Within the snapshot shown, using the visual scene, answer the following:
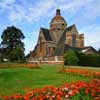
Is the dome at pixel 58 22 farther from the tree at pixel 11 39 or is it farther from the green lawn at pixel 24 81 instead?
the green lawn at pixel 24 81

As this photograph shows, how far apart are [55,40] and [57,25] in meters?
7.62

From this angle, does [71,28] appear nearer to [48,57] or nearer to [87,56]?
[48,57]

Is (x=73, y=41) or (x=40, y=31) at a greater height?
(x=40, y=31)

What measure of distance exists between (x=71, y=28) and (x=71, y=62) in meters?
31.4

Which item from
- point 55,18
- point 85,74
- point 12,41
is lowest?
point 85,74

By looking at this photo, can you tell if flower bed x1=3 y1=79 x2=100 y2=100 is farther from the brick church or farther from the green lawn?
the brick church

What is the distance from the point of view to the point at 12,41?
62844 millimetres

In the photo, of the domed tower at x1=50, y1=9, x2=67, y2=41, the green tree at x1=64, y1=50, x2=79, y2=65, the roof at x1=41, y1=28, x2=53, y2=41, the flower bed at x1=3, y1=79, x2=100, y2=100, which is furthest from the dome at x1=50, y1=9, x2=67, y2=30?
the flower bed at x1=3, y1=79, x2=100, y2=100

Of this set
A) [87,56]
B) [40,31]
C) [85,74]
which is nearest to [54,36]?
[40,31]

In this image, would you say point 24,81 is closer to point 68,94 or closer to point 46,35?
point 68,94

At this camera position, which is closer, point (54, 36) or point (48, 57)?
point (48, 57)

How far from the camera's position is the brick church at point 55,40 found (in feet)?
213

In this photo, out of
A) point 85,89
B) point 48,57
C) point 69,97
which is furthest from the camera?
point 48,57

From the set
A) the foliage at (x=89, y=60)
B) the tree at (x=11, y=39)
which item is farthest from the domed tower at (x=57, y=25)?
the foliage at (x=89, y=60)
